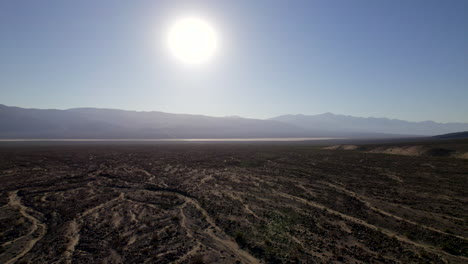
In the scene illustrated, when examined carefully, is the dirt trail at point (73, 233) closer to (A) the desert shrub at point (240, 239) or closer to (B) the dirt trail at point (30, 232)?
(B) the dirt trail at point (30, 232)

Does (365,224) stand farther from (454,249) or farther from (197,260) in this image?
(197,260)

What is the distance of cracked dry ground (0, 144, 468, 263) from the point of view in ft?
29.9

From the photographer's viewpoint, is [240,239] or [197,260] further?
[240,239]

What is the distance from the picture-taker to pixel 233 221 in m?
12.5

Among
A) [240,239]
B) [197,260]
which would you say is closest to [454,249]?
[240,239]

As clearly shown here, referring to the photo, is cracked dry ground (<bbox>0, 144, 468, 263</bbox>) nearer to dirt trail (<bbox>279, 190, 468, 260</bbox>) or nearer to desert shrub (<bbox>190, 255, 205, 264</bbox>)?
dirt trail (<bbox>279, 190, 468, 260</bbox>)

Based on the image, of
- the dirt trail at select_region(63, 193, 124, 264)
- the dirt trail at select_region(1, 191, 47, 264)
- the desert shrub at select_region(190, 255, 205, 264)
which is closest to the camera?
the desert shrub at select_region(190, 255, 205, 264)

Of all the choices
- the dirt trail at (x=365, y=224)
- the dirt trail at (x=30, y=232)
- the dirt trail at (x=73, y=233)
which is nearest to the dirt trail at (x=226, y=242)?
the dirt trail at (x=73, y=233)

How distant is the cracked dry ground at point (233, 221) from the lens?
9.10 metres

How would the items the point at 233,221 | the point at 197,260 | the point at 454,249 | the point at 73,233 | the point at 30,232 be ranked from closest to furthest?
the point at 197,260 → the point at 454,249 → the point at 73,233 → the point at 30,232 → the point at 233,221

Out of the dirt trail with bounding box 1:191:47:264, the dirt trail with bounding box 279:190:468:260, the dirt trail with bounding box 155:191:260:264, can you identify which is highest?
the dirt trail with bounding box 279:190:468:260

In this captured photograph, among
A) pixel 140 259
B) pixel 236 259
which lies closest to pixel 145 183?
pixel 140 259

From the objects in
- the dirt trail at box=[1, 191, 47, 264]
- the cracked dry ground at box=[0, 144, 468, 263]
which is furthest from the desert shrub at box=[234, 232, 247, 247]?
the dirt trail at box=[1, 191, 47, 264]

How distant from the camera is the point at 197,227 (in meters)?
11.9
